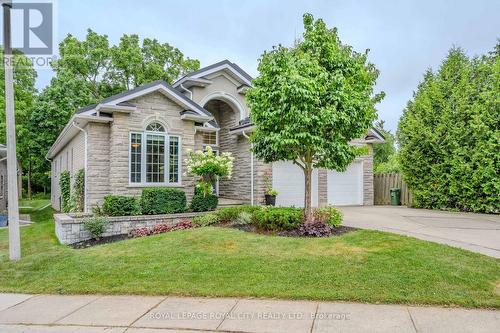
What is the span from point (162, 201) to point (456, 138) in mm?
11496

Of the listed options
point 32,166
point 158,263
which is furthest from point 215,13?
point 32,166

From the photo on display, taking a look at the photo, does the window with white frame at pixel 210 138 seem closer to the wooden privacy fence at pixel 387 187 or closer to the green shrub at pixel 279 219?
the green shrub at pixel 279 219

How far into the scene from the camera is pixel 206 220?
10367mm

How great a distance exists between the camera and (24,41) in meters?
9.39

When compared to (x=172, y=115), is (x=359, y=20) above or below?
above

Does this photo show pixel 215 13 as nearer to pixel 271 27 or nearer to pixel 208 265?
pixel 271 27

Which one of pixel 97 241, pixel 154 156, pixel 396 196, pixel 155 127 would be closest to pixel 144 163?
pixel 154 156

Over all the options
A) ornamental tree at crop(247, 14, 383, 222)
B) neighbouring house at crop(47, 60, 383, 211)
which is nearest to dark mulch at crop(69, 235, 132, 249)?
neighbouring house at crop(47, 60, 383, 211)

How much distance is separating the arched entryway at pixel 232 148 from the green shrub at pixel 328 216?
226 inches

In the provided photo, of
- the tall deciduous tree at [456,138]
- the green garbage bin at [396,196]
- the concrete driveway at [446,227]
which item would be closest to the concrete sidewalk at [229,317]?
the concrete driveway at [446,227]

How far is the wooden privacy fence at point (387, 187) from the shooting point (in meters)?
17.1

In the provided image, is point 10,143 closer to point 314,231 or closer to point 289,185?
point 314,231

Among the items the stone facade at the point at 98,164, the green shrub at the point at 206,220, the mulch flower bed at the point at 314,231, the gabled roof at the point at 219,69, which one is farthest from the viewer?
the gabled roof at the point at 219,69

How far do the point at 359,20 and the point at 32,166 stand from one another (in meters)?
28.7
